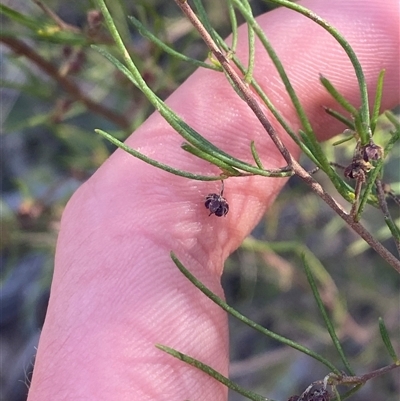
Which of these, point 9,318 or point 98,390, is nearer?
point 98,390

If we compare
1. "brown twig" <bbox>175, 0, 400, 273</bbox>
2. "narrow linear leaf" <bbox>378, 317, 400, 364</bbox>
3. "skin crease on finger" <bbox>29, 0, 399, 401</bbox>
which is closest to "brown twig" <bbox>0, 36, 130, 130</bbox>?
"skin crease on finger" <bbox>29, 0, 399, 401</bbox>

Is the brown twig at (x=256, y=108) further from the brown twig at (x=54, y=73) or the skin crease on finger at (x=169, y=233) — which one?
the brown twig at (x=54, y=73)

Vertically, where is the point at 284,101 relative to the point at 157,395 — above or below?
above

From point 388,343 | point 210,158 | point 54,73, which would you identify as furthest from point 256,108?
point 54,73

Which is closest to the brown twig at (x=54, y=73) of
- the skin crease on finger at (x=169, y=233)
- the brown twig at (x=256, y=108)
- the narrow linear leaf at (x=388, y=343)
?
the skin crease on finger at (x=169, y=233)

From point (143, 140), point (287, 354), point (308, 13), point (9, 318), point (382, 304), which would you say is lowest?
point (9, 318)

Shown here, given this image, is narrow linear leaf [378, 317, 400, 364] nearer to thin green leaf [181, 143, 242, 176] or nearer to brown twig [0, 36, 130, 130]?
thin green leaf [181, 143, 242, 176]

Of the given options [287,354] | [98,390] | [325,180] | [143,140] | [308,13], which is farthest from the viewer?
[287,354]

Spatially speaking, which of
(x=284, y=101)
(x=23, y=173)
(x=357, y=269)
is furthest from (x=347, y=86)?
(x=23, y=173)

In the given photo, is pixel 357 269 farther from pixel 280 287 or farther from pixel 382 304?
pixel 280 287
